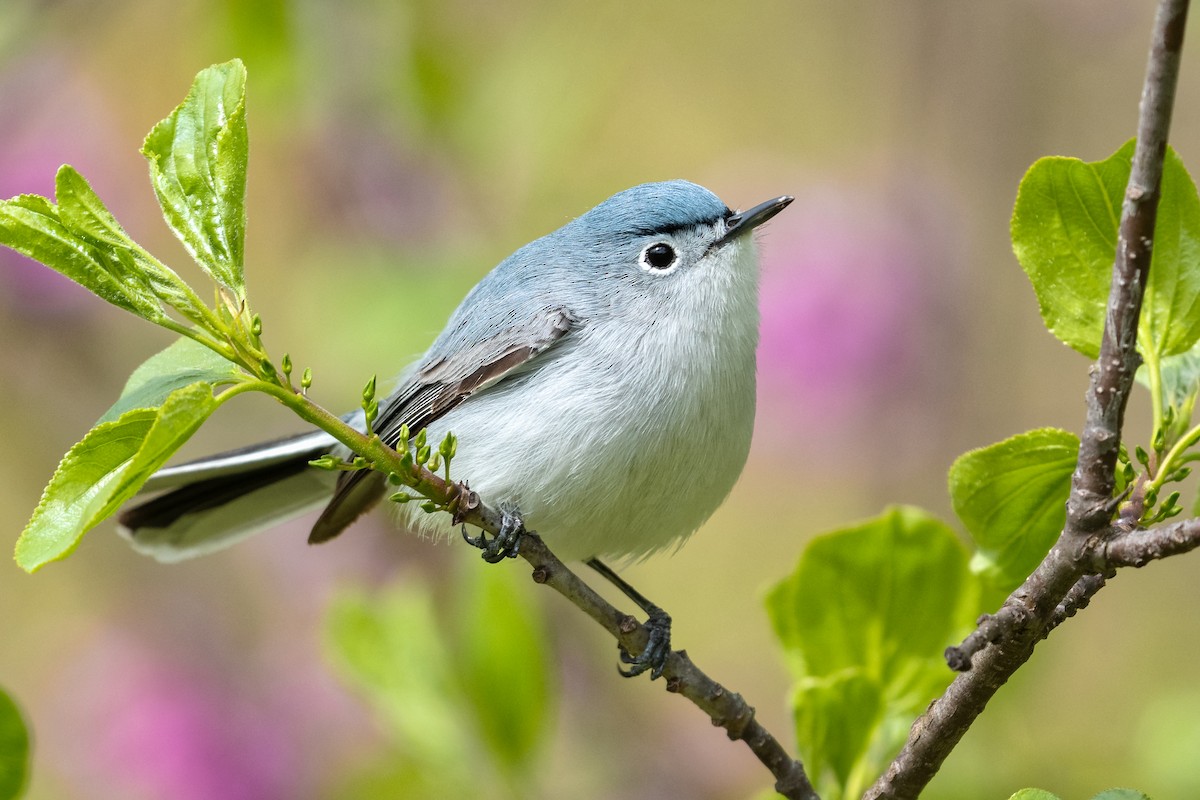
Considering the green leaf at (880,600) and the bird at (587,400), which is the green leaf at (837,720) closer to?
the green leaf at (880,600)

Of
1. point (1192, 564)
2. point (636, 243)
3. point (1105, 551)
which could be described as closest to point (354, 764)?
point (636, 243)

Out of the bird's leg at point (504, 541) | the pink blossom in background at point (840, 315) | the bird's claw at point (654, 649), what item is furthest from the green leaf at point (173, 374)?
the pink blossom in background at point (840, 315)

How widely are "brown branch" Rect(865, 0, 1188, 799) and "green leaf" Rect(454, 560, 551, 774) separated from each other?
71 cm

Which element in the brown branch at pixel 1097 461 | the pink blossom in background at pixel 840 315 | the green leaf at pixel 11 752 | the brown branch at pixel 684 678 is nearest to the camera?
the brown branch at pixel 1097 461

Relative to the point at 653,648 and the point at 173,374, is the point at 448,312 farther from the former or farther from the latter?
the point at 173,374

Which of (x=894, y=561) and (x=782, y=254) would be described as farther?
(x=782, y=254)

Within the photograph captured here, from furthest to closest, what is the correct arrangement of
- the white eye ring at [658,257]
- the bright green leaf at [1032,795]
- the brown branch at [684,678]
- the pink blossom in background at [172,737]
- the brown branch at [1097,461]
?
the pink blossom in background at [172,737] → the white eye ring at [658,257] → the brown branch at [684,678] → the bright green leaf at [1032,795] → the brown branch at [1097,461]

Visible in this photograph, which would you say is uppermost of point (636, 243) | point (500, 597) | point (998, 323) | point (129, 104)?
point (129, 104)

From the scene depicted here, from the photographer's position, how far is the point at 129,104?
4434 mm

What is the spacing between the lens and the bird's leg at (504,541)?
Answer: 1.80 metres

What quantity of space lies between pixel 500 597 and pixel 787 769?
0.59 meters

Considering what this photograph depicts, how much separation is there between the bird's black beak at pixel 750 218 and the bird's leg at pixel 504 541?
0.73 m

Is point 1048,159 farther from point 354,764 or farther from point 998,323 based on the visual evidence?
point 998,323

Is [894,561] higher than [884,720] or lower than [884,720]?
higher
